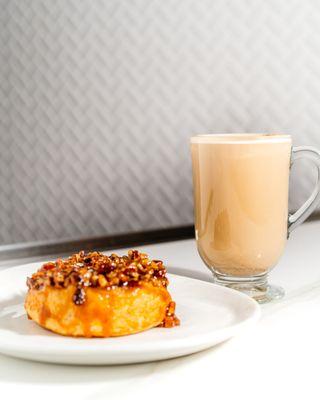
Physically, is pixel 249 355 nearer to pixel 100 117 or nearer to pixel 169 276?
pixel 169 276

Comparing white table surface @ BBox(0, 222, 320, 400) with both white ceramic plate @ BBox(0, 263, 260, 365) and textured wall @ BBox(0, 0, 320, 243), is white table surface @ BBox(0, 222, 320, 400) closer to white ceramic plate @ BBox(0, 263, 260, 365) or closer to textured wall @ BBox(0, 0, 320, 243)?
white ceramic plate @ BBox(0, 263, 260, 365)

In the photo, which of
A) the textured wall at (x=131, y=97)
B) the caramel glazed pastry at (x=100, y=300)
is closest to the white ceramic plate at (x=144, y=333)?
the caramel glazed pastry at (x=100, y=300)

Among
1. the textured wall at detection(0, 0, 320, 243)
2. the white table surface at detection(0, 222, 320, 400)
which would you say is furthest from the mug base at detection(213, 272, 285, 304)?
the textured wall at detection(0, 0, 320, 243)

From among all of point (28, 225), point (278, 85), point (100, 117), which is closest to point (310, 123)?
point (278, 85)

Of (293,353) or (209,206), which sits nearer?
(293,353)

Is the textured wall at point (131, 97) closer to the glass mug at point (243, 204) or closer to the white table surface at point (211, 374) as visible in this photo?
the glass mug at point (243, 204)

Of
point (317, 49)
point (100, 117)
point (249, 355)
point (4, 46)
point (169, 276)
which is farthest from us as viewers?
point (4, 46)
